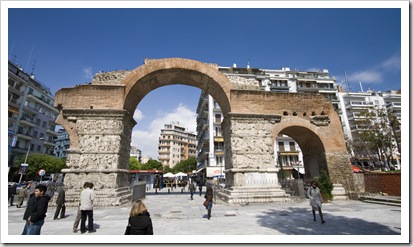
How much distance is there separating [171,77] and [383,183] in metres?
13.9

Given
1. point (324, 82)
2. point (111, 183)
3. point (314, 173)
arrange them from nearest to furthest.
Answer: point (111, 183), point (314, 173), point (324, 82)

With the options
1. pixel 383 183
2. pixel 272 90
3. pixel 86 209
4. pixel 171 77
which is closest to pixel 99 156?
pixel 86 209

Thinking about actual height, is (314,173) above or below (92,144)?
below

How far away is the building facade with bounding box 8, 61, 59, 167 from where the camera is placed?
104ft

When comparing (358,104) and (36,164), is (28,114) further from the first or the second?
(358,104)

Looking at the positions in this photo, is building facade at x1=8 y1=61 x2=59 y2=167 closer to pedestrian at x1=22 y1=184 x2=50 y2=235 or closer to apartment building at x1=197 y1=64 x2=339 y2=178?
apartment building at x1=197 y1=64 x2=339 y2=178

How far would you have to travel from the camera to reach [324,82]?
4444 centimetres

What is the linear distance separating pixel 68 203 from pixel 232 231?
8.63 metres

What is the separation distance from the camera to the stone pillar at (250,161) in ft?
35.7

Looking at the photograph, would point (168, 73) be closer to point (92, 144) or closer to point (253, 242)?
point (92, 144)

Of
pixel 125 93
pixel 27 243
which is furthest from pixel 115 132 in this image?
pixel 27 243

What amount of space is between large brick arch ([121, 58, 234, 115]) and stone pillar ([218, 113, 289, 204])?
59.1 inches

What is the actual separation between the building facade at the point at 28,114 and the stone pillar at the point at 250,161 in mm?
33222

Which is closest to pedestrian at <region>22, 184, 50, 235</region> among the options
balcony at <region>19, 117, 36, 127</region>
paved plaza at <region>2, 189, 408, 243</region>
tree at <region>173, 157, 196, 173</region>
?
paved plaza at <region>2, 189, 408, 243</region>
